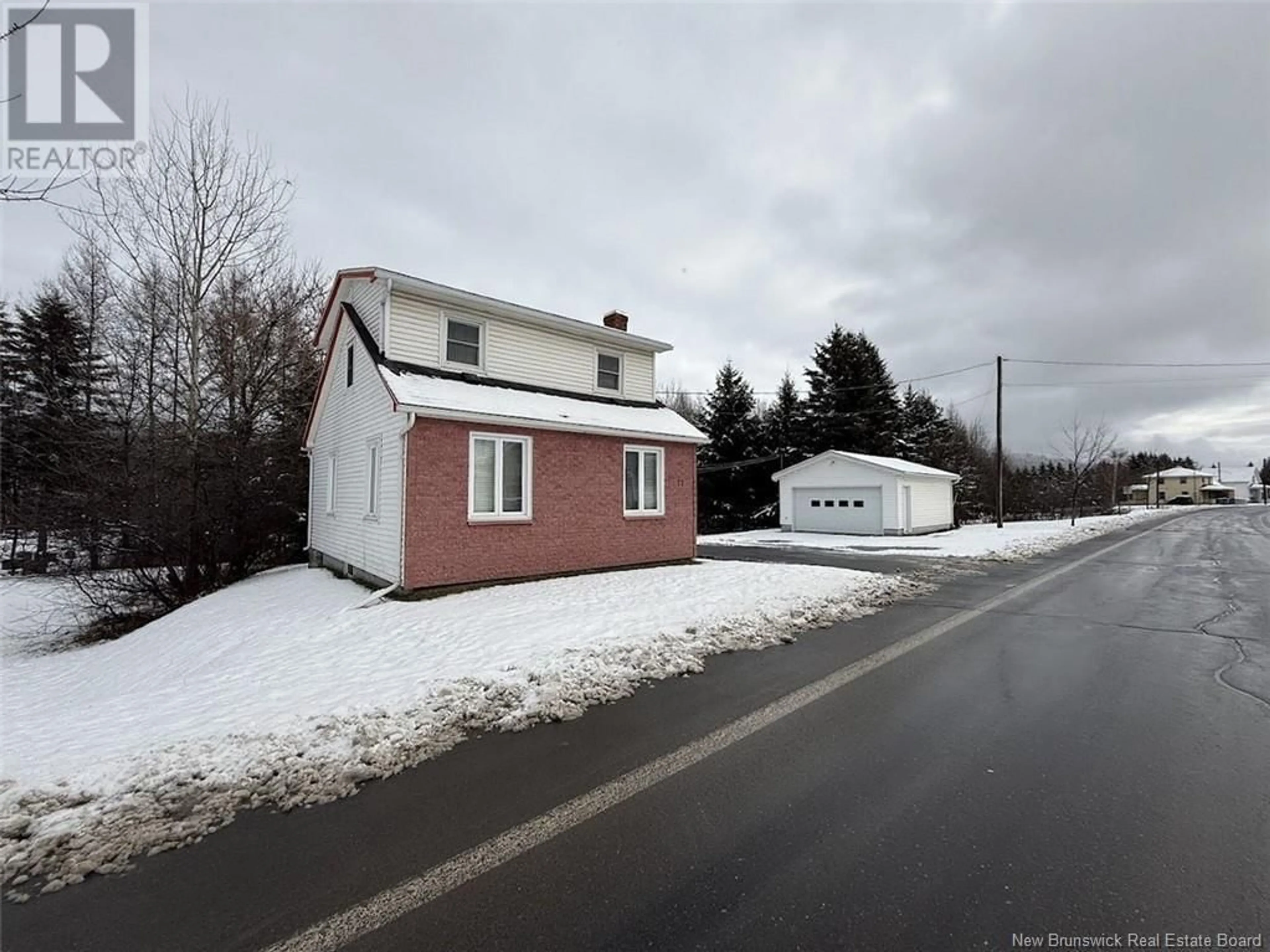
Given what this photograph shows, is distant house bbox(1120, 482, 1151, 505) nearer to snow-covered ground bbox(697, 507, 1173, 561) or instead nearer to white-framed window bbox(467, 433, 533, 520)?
snow-covered ground bbox(697, 507, 1173, 561)

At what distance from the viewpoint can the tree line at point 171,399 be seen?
12945 millimetres

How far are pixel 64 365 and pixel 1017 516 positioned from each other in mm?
56287

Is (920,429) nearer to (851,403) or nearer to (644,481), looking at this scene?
(851,403)

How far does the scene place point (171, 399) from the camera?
1591cm

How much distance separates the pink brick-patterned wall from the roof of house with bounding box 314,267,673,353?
2.77 meters


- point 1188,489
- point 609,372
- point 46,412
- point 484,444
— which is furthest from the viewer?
point 1188,489

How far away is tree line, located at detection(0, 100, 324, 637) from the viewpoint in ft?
42.5

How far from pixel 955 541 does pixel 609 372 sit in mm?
15821

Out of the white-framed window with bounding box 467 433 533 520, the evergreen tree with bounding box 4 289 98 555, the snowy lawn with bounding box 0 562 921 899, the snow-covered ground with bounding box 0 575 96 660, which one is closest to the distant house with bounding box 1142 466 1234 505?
the white-framed window with bounding box 467 433 533 520

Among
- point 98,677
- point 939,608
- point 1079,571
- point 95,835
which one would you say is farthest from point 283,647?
point 1079,571

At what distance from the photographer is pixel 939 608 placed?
29.2ft

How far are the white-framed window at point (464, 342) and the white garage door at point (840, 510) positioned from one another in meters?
19.7

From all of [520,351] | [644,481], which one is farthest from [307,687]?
[644,481]

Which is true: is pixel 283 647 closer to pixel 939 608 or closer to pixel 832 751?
pixel 832 751
